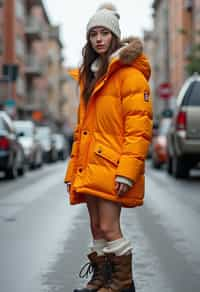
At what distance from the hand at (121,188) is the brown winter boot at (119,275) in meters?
0.48

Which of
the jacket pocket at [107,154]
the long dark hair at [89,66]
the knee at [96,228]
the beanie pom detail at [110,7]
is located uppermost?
the beanie pom detail at [110,7]

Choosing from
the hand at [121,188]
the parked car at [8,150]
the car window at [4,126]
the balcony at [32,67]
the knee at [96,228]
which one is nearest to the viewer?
the hand at [121,188]

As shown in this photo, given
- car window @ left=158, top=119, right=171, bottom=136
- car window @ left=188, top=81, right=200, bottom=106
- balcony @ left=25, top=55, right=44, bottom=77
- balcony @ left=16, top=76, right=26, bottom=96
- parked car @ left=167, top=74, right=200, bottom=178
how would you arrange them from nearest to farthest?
parked car @ left=167, top=74, right=200, bottom=178 → car window @ left=188, top=81, right=200, bottom=106 → car window @ left=158, top=119, right=171, bottom=136 → balcony @ left=16, top=76, right=26, bottom=96 → balcony @ left=25, top=55, right=44, bottom=77

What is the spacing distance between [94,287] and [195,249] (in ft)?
8.91

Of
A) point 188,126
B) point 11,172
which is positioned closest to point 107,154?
point 188,126

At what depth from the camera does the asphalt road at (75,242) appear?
6.50 meters

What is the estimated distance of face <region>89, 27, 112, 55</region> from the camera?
552 cm

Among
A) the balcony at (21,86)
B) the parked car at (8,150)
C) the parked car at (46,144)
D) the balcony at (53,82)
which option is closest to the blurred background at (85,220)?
the parked car at (8,150)

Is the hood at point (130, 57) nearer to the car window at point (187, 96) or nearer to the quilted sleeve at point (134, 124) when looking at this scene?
the quilted sleeve at point (134, 124)

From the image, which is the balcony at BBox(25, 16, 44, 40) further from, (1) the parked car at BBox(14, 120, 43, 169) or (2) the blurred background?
(1) the parked car at BBox(14, 120, 43, 169)

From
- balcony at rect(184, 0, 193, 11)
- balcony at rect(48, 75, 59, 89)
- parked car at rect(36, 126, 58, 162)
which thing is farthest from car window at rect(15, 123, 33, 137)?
balcony at rect(48, 75, 59, 89)

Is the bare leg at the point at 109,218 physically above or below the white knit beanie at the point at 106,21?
below

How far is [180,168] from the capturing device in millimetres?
19766

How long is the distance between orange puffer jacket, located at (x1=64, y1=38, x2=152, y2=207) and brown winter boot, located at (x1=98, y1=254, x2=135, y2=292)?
1.26ft
